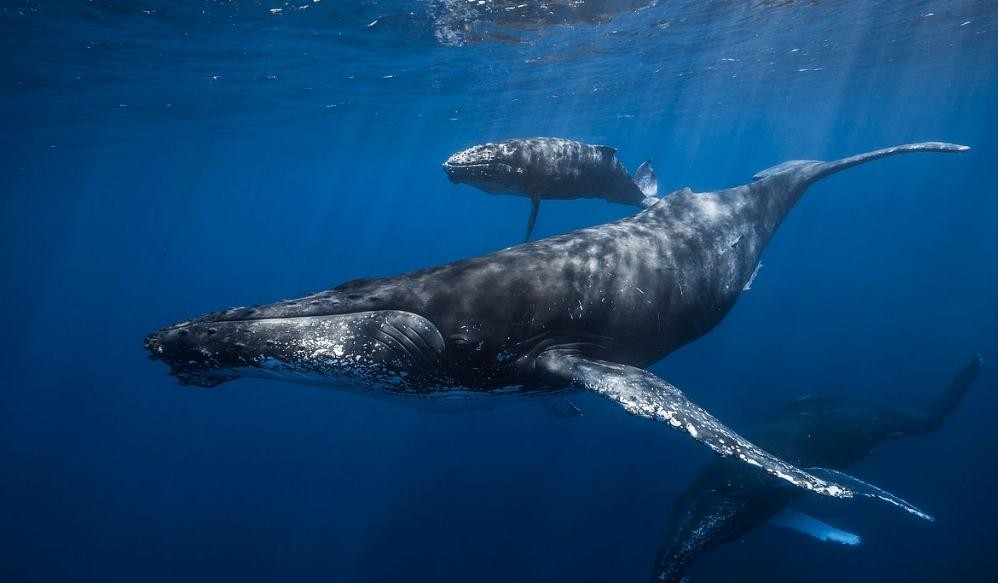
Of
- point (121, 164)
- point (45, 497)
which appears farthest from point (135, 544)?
point (121, 164)

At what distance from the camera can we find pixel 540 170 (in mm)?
11633

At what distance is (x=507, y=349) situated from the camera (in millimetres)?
5383

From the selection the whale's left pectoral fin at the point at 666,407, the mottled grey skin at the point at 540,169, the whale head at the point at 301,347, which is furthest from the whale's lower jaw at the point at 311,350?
the mottled grey skin at the point at 540,169

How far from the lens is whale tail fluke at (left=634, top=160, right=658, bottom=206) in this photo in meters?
14.3

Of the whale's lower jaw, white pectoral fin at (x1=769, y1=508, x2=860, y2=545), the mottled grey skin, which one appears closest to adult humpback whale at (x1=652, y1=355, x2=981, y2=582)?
white pectoral fin at (x1=769, y1=508, x2=860, y2=545)

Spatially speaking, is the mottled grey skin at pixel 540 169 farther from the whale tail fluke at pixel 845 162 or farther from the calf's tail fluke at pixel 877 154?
the calf's tail fluke at pixel 877 154

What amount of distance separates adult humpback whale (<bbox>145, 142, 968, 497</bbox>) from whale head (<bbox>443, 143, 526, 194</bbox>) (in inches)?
158

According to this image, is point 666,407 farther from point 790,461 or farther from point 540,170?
point 790,461

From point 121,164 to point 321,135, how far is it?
22.5 meters

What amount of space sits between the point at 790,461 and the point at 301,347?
11.0 metres

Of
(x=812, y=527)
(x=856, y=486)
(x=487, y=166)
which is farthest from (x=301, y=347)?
(x=812, y=527)

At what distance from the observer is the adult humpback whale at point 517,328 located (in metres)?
4.36

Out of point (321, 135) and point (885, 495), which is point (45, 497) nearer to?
point (321, 135)

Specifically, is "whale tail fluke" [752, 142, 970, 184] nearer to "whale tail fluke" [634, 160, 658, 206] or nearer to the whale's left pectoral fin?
"whale tail fluke" [634, 160, 658, 206]
